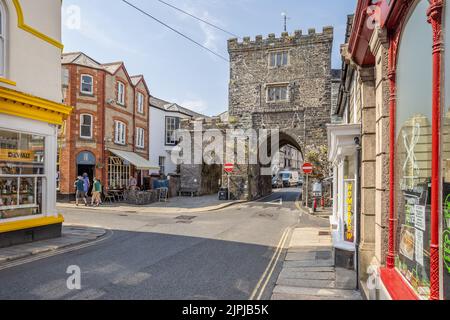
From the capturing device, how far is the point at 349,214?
6949mm

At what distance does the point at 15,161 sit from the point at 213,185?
82.7 feet

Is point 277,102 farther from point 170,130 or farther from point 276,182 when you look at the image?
point 276,182

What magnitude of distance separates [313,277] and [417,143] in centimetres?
430

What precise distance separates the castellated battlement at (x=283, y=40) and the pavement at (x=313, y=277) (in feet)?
68.2

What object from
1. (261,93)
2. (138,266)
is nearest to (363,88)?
(138,266)

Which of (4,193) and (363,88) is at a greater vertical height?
(363,88)

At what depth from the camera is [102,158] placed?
23.4 meters

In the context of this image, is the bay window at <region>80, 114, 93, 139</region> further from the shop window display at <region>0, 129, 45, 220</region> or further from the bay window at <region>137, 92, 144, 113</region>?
the shop window display at <region>0, 129, 45, 220</region>

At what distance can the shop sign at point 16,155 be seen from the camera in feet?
29.9

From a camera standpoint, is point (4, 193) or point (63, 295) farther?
point (4, 193)

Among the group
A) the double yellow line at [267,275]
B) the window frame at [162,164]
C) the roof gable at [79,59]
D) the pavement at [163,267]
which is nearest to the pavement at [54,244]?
the pavement at [163,267]

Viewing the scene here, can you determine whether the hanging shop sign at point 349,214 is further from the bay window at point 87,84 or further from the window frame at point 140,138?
the window frame at point 140,138
